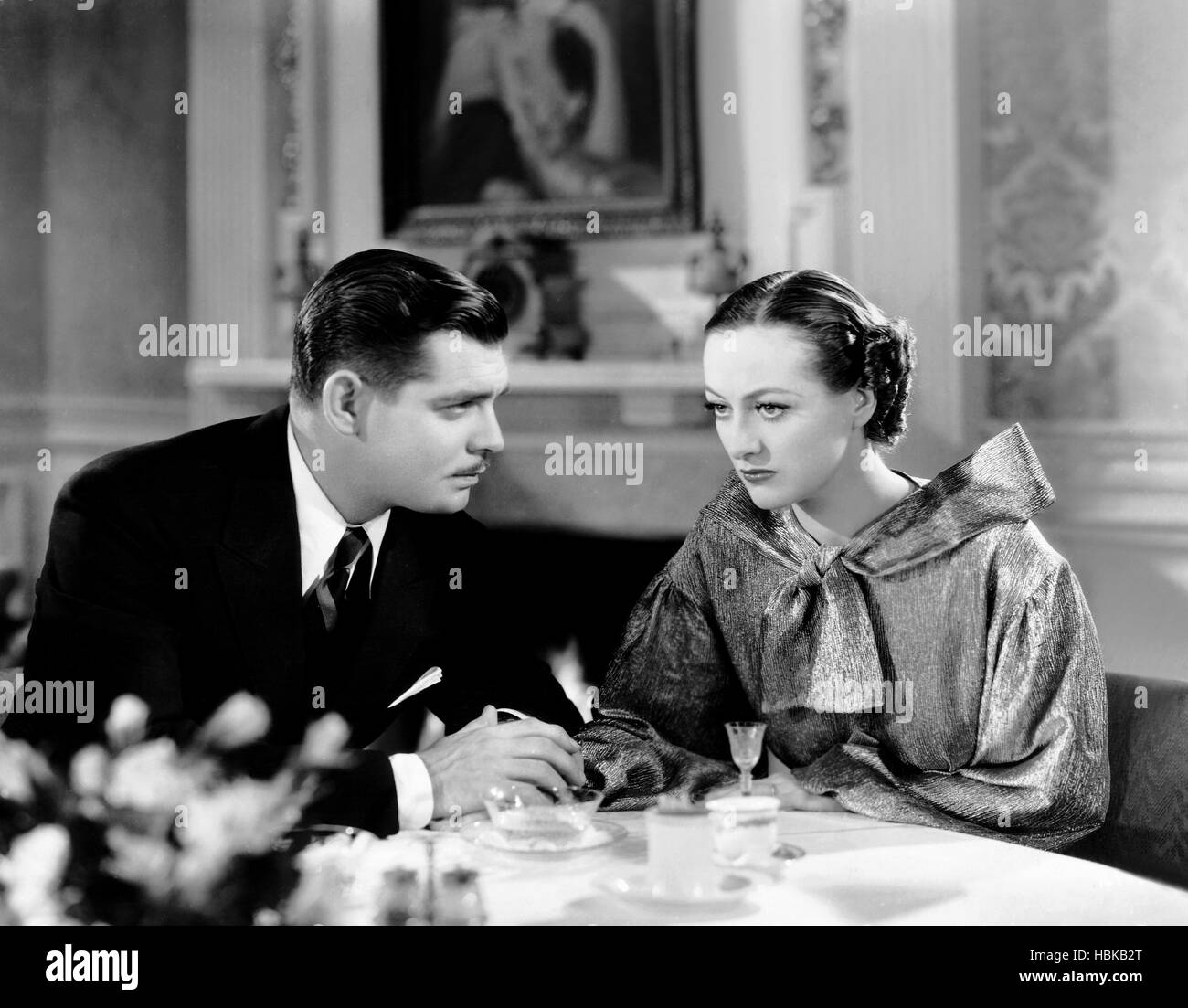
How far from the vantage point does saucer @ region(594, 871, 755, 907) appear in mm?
1424

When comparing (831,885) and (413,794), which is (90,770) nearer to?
(413,794)

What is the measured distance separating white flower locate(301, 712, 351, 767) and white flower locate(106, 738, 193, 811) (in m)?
0.18

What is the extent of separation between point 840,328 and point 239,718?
3.62 feet

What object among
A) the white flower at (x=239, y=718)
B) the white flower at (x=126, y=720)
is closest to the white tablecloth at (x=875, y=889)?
the white flower at (x=239, y=718)

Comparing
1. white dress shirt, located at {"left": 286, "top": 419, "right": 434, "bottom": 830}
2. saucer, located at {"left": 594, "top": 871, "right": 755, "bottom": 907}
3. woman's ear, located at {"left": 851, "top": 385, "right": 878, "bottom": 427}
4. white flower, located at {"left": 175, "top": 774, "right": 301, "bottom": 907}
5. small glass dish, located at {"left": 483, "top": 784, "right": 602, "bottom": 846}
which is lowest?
white flower, located at {"left": 175, "top": 774, "right": 301, "bottom": 907}

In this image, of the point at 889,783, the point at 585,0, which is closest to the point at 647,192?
the point at 585,0

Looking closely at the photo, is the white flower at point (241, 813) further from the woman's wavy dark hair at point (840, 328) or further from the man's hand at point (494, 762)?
the woman's wavy dark hair at point (840, 328)

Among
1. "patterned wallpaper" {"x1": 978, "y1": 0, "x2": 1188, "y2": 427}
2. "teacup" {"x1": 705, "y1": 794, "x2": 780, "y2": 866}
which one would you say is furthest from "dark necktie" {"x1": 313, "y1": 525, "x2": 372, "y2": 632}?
"patterned wallpaper" {"x1": 978, "y1": 0, "x2": 1188, "y2": 427}

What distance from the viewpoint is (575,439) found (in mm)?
2146

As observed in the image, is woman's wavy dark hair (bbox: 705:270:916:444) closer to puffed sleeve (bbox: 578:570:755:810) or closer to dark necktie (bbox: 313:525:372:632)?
puffed sleeve (bbox: 578:570:755:810)

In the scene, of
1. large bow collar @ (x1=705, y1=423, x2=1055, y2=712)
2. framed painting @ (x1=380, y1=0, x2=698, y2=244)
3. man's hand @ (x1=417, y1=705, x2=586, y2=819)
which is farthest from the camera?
framed painting @ (x1=380, y1=0, x2=698, y2=244)

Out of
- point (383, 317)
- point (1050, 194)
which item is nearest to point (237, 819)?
point (383, 317)

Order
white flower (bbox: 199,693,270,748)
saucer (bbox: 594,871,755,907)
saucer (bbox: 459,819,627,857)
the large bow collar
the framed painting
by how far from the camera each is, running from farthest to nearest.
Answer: the framed painting
white flower (bbox: 199,693,270,748)
the large bow collar
saucer (bbox: 459,819,627,857)
saucer (bbox: 594,871,755,907)

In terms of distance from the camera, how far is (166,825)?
1979 millimetres
